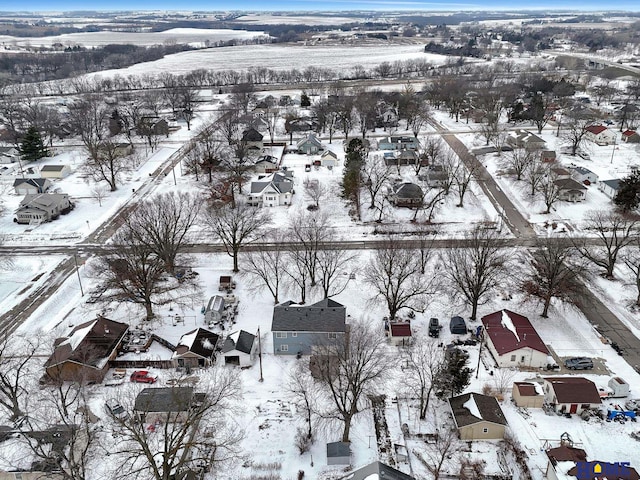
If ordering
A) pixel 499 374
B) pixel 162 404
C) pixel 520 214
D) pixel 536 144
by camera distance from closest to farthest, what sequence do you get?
pixel 162 404 → pixel 499 374 → pixel 520 214 → pixel 536 144

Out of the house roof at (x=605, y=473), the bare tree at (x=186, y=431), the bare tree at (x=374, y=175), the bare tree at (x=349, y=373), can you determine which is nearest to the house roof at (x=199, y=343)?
the bare tree at (x=186, y=431)

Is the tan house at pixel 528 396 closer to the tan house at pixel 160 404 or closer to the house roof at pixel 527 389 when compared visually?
the house roof at pixel 527 389

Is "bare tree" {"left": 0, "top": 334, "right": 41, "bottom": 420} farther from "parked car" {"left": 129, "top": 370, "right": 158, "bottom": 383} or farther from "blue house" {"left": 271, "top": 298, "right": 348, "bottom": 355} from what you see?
"blue house" {"left": 271, "top": 298, "right": 348, "bottom": 355}

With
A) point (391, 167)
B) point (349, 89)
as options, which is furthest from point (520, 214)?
point (349, 89)

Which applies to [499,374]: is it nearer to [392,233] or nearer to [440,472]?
[440,472]

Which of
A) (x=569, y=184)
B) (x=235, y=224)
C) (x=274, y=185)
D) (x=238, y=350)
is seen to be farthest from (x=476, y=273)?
(x=274, y=185)
